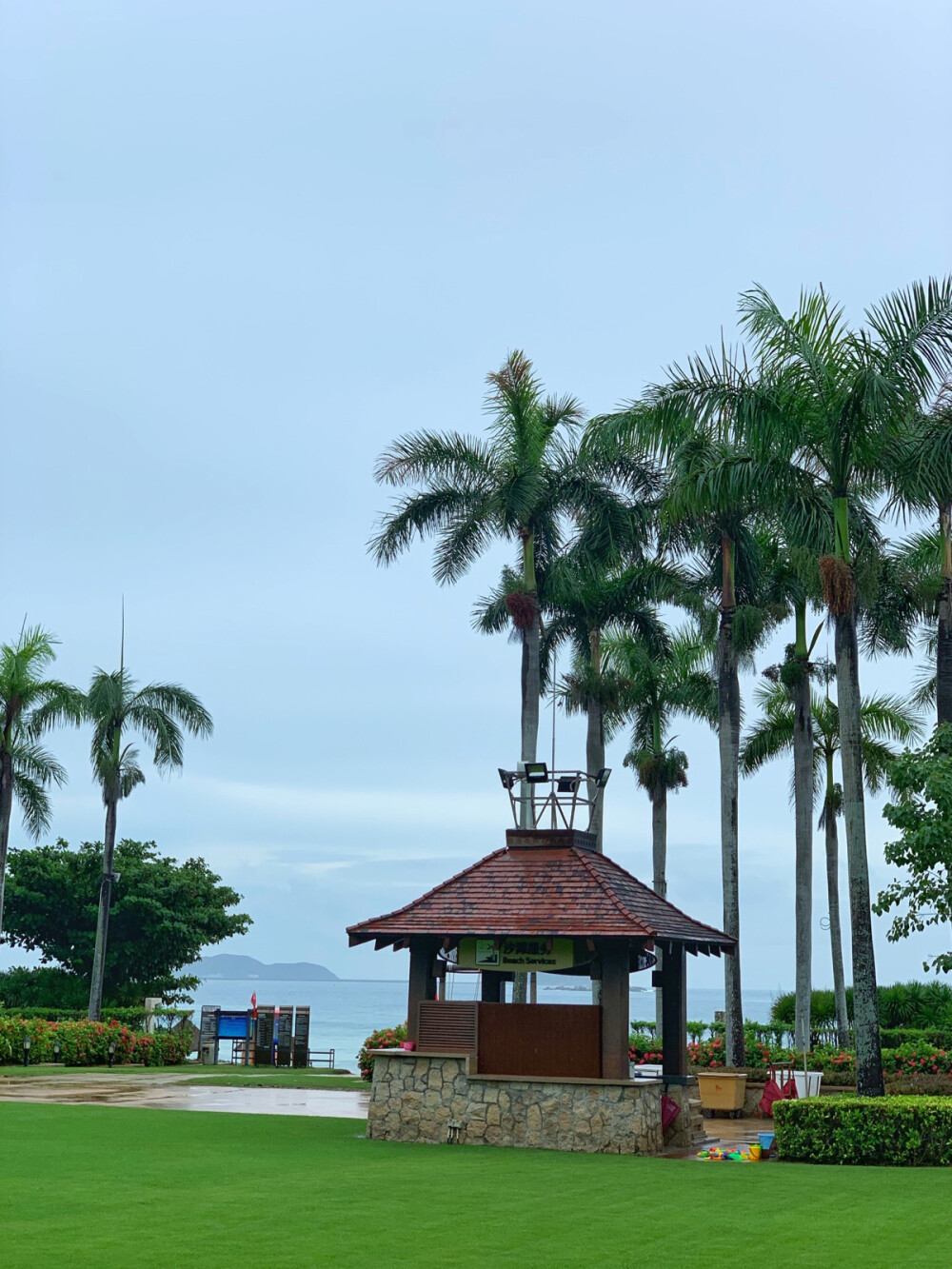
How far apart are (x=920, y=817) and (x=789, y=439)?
6.28 meters

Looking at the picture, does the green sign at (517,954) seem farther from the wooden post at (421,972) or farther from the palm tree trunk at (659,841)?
the palm tree trunk at (659,841)

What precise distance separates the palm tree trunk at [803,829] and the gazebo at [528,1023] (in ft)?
41.9

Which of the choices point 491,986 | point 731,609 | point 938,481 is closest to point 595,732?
point 731,609

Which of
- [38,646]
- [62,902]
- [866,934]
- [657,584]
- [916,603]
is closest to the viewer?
[866,934]

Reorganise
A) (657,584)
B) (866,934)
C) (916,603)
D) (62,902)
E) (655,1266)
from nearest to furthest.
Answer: (655,1266) → (866,934) → (916,603) → (657,584) → (62,902)

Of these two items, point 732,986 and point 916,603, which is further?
point 916,603

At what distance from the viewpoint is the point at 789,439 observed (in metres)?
22.8

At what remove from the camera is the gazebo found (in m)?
20.7

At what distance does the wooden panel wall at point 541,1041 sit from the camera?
2112 cm

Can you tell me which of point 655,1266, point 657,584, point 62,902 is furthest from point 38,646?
point 655,1266

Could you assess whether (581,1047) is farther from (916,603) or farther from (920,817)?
(916,603)

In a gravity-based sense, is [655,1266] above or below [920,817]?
below

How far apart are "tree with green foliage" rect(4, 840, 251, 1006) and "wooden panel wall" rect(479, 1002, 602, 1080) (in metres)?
37.1

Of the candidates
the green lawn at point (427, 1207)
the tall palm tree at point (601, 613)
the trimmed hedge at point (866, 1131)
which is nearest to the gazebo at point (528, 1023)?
the green lawn at point (427, 1207)
